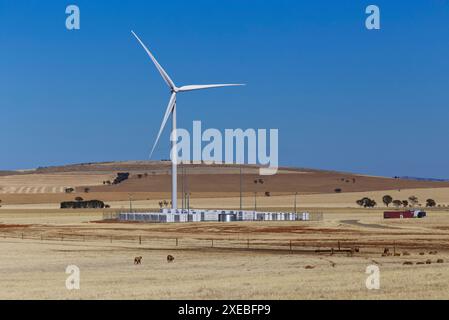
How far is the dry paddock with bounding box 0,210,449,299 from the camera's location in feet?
133

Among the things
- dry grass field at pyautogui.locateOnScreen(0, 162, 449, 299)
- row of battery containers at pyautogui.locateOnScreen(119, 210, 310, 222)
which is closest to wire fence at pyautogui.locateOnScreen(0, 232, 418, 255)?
dry grass field at pyautogui.locateOnScreen(0, 162, 449, 299)

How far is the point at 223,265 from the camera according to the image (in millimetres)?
57438

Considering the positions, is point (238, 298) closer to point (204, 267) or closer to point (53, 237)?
point (204, 267)

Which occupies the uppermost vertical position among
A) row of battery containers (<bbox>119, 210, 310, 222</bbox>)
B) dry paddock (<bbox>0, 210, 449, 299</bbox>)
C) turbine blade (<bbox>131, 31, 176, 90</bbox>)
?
turbine blade (<bbox>131, 31, 176, 90</bbox>)

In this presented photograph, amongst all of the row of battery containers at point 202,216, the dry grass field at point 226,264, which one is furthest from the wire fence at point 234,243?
the row of battery containers at point 202,216

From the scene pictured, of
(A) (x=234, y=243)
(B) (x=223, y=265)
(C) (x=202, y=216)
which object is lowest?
(B) (x=223, y=265)

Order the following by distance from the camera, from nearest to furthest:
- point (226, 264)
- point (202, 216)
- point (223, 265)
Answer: point (223, 265) → point (226, 264) → point (202, 216)

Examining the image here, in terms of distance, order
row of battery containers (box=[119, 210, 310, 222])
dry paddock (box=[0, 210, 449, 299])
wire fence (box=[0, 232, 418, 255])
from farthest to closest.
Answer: row of battery containers (box=[119, 210, 310, 222]) < wire fence (box=[0, 232, 418, 255]) < dry paddock (box=[0, 210, 449, 299])

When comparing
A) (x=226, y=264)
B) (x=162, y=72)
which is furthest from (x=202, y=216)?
(x=226, y=264)

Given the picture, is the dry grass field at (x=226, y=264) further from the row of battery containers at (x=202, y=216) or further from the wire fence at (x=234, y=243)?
the row of battery containers at (x=202, y=216)

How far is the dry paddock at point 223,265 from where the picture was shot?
40.6 m

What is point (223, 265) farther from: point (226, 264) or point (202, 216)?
point (202, 216)

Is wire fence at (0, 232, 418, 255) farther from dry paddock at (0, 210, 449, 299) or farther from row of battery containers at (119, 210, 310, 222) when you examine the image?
row of battery containers at (119, 210, 310, 222)
